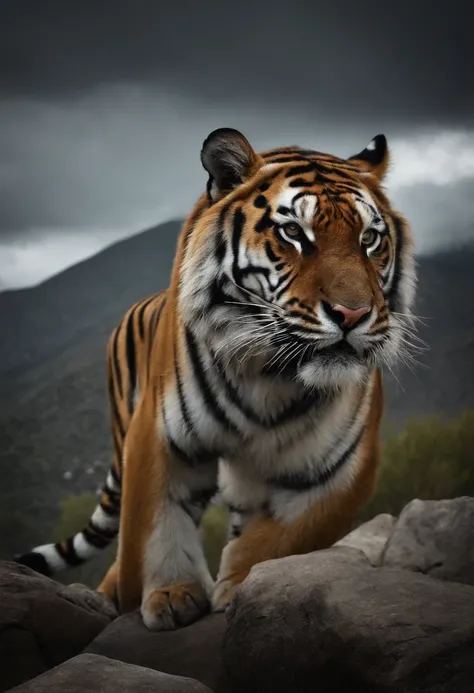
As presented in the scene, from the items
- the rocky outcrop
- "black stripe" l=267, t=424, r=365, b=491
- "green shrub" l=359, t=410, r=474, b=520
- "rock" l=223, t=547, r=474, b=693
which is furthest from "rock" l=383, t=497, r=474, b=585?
"green shrub" l=359, t=410, r=474, b=520

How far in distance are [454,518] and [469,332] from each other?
2662 millimetres

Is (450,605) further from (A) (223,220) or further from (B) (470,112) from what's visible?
(B) (470,112)

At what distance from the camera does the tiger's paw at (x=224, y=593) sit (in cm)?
217

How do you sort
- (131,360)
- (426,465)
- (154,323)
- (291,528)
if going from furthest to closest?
(426,465) → (131,360) → (154,323) → (291,528)

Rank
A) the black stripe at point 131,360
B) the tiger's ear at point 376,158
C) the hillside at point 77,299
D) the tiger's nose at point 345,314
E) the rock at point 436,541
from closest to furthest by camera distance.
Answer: the tiger's nose at point 345,314, the tiger's ear at point 376,158, the rock at point 436,541, the black stripe at point 131,360, the hillside at point 77,299

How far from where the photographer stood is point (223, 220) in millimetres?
2029

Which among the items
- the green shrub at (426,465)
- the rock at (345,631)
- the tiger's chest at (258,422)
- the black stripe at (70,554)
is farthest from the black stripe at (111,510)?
the green shrub at (426,465)

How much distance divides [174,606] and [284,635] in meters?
0.49

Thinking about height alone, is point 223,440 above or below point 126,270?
below

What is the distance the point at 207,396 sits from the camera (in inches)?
82.0

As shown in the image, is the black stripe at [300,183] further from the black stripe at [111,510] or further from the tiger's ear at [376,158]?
the black stripe at [111,510]

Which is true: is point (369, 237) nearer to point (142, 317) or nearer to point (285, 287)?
point (285, 287)

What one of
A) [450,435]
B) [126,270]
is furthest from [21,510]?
[450,435]

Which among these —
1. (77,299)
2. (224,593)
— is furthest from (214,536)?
(77,299)
